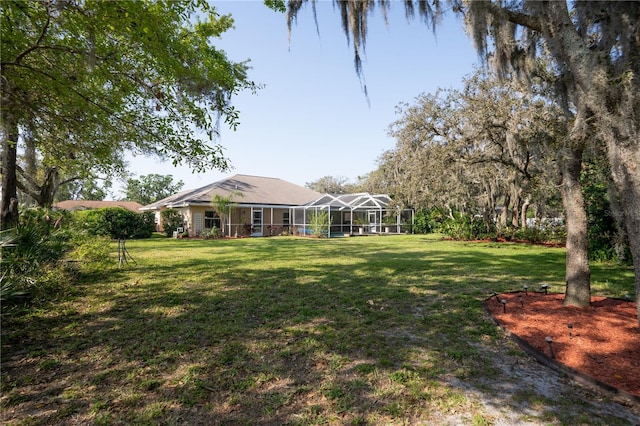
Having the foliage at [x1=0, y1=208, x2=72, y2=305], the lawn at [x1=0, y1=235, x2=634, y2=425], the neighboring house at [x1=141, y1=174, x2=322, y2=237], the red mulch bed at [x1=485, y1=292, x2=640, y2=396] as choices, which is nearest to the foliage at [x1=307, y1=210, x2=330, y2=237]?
the neighboring house at [x1=141, y1=174, x2=322, y2=237]

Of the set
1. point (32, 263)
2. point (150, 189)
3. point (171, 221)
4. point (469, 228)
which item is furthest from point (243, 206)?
point (150, 189)

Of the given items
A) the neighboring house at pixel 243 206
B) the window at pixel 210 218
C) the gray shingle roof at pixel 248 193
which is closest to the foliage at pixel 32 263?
the neighboring house at pixel 243 206

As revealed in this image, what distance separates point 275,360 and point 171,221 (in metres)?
22.5

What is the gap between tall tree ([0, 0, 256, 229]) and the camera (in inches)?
151

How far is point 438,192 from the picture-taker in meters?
18.4

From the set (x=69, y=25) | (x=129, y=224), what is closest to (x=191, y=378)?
(x=69, y=25)

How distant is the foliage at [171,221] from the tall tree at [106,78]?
16.7m

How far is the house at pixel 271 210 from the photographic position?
23281 mm

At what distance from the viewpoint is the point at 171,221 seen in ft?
76.4

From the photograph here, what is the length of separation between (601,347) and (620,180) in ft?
6.18

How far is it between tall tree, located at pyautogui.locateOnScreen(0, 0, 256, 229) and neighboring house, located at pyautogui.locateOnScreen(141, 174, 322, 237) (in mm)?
16227

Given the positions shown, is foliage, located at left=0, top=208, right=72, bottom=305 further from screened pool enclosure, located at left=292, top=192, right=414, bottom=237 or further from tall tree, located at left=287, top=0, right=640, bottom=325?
screened pool enclosure, located at left=292, top=192, right=414, bottom=237

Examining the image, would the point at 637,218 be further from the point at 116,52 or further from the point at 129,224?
the point at 129,224

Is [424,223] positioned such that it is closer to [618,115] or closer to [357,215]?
[357,215]
